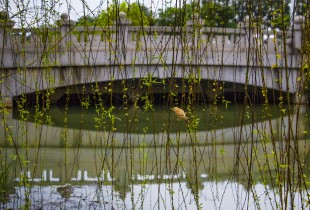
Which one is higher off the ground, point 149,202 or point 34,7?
point 34,7

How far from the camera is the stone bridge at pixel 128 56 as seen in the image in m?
1.79

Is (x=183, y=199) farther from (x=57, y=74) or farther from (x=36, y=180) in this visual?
(x=57, y=74)

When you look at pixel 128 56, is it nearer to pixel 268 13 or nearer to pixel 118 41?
pixel 268 13

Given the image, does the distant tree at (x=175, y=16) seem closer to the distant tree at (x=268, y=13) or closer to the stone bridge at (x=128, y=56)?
the stone bridge at (x=128, y=56)

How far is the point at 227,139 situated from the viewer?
4137 mm

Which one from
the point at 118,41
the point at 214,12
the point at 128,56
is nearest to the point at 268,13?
the point at 214,12

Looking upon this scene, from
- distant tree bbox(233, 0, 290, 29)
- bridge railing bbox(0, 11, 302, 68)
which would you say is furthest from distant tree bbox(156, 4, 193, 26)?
Answer: distant tree bbox(233, 0, 290, 29)

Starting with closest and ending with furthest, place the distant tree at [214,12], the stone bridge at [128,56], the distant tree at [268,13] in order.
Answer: the distant tree at [268,13] < the stone bridge at [128,56] < the distant tree at [214,12]

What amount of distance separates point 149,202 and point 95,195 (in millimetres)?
201

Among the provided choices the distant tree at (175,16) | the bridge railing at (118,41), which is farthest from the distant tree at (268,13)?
the distant tree at (175,16)

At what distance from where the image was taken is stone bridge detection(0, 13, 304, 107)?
70.6 inches

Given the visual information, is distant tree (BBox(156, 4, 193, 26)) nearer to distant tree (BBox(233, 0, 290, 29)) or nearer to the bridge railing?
the bridge railing

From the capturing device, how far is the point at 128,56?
22.6 ft

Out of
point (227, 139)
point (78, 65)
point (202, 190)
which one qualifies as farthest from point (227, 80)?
point (202, 190)
